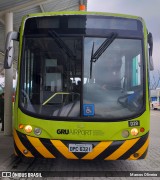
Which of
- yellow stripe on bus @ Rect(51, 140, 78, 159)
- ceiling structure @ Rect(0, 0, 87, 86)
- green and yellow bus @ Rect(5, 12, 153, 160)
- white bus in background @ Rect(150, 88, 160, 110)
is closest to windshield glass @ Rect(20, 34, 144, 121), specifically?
green and yellow bus @ Rect(5, 12, 153, 160)

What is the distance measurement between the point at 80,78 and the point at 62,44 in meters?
0.75

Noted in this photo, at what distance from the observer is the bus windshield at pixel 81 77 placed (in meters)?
6.57

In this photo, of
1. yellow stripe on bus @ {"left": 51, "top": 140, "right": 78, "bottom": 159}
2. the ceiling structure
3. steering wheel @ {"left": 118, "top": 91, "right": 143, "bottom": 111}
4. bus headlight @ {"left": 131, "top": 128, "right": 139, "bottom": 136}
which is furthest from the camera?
the ceiling structure

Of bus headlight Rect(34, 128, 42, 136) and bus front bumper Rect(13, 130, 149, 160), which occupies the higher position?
bus headlight Rect(34, 128, 42, 136)

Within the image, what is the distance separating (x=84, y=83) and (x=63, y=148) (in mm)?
1247

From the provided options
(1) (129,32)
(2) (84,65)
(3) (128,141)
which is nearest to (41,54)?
(2) (84,65)

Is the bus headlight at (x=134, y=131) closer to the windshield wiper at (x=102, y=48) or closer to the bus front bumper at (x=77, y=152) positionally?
the bus front bumper at (x=77, y=152)

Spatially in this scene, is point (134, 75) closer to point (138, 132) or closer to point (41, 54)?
point (138, 132)

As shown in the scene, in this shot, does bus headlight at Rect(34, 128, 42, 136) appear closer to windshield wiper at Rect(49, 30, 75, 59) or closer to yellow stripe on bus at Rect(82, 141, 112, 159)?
yellow stripe on bus at Rect(82, 141, 112, 159)

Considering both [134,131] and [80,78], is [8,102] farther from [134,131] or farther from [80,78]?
[134,131]

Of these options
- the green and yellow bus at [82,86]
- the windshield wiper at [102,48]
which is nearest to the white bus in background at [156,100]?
the green and yellow bus at [82,86]

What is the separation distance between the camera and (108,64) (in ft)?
22.4

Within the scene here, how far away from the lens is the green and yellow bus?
6.45 metres

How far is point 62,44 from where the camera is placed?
681cm
